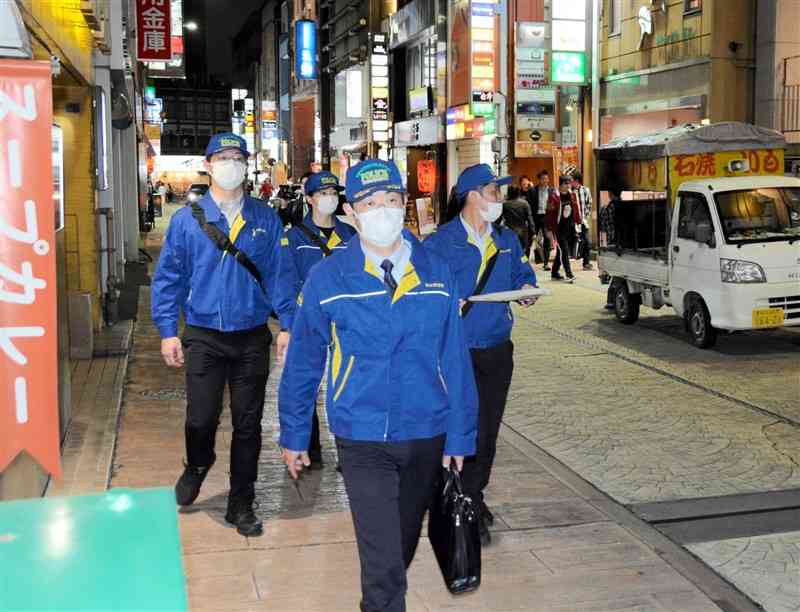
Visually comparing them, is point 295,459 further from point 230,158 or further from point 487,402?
point 230,158

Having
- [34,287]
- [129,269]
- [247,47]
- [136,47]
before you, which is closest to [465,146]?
[136,47]

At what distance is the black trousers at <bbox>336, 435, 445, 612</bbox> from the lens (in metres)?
3.88

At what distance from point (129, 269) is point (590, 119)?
40.8 ft

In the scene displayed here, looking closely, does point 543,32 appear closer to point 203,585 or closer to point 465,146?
point 465,146

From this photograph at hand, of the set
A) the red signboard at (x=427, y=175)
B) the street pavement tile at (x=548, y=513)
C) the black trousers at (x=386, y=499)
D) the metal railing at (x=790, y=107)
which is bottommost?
the street pavement tile at (x=548, y=513)

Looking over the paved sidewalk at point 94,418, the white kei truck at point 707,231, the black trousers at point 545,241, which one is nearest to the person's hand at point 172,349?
the paved sidewalk at point 94,418

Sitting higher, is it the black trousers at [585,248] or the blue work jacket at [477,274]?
the blue work jacket at [477,274]

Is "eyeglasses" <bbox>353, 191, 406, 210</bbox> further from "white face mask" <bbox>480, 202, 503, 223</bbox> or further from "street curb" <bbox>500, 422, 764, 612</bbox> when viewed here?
"street curb" <bbox>500, 422, 764, 612</bbox>

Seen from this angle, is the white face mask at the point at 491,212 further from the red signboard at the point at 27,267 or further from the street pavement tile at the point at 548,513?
the red signboard at the point at 27,267

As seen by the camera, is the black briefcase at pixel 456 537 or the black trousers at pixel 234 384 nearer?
the black briefcase at pixel 456 537

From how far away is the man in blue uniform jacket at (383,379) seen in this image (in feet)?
12.8

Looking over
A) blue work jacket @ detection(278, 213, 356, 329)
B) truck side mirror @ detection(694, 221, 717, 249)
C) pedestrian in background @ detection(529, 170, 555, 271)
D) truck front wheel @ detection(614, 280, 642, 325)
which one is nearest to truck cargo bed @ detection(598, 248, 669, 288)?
truck front wheel @ detection(614, 280, 642, 325)

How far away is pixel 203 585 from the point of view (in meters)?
5.26

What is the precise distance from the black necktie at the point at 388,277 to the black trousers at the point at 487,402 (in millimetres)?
1798
